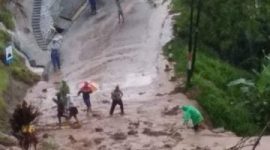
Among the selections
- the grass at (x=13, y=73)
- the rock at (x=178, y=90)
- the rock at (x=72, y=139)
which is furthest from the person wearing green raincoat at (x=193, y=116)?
the grass at (x=13, y=73)

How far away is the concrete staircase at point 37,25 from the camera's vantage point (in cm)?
2778

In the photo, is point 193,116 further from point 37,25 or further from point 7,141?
point 37,25

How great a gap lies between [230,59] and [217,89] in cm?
524

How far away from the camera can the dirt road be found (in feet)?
60.4

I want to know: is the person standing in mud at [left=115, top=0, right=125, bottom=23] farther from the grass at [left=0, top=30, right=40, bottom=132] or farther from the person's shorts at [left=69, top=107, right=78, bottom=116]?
the person's shorts at [left=69, top=107, right=78, bottom=116]

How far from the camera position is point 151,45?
2703cm

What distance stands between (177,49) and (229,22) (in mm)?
2261

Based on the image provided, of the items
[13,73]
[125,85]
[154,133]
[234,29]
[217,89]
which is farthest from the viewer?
[234,29]

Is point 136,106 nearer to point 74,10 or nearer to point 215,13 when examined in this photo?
point 215,13

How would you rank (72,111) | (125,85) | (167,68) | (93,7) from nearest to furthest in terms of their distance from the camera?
(72,111), (125,85), (167,68), (93,7)

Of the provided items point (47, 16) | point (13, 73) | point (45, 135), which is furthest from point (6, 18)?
point (45, 135)

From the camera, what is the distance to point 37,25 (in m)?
28.4

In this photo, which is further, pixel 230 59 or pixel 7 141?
pixel 230 59

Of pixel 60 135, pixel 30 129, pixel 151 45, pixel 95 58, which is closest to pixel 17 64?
pixel 95 58
